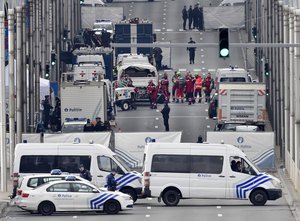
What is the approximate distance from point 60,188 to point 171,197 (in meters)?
5.12

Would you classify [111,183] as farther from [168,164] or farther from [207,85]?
[207,85]

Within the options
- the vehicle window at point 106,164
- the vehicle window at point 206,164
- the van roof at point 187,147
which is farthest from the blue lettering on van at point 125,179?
the vehicle window at point 206,164

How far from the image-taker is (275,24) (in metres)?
92.5

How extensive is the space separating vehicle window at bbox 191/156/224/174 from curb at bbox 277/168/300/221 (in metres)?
3.05

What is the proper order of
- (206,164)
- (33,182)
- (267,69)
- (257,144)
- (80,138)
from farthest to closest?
(267,69) < (257,144) < (80,138) < (206,164) < (33,182)

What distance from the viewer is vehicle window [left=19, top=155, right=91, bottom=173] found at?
70.0 meters

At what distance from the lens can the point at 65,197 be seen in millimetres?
Answer: 65438

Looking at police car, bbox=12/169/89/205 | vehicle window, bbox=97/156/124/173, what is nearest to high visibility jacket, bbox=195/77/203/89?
vehicle window, bbox=97/156/124/173

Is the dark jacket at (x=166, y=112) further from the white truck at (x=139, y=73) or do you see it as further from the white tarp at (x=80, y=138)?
the white tarp at (x=80, y=138)

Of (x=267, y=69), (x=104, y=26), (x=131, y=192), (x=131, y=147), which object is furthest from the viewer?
(x=104, y=26)

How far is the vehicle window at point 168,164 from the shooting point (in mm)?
68438

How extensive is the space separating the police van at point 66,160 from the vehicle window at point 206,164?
99.2 inches

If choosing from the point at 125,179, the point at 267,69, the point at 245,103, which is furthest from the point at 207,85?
the point at 125,179

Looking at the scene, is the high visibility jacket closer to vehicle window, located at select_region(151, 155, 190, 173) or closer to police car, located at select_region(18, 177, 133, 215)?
vehicle window, located at select_region(151, 155, 190, 173)
